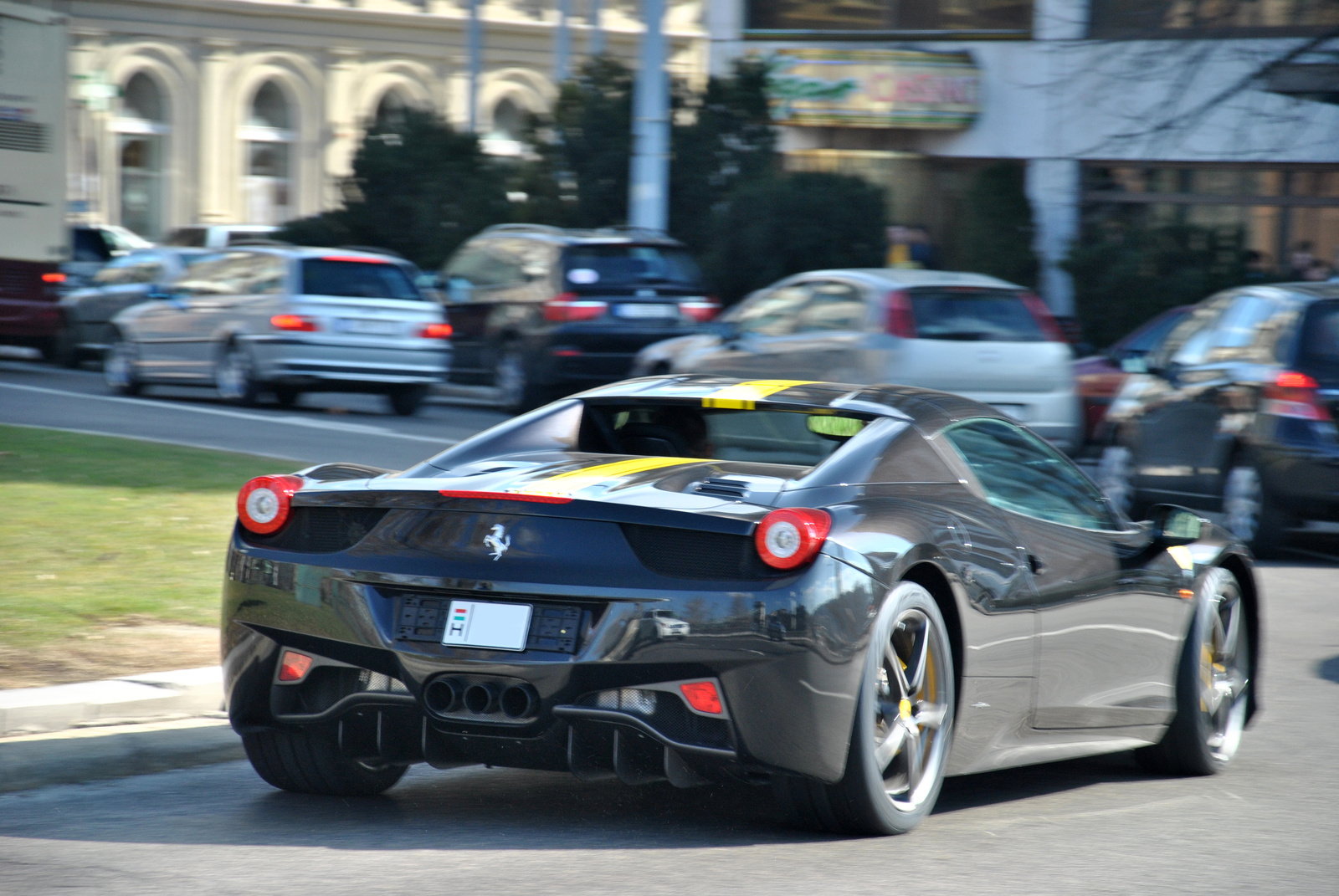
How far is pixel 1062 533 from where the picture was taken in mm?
5852

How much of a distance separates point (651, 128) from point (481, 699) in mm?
17337

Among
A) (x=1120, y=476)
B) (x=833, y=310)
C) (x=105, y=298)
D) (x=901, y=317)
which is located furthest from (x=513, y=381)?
(x=1120, y=476)

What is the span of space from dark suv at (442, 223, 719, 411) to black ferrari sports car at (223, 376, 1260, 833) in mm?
12632

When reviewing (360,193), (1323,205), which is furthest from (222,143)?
(1323,205)

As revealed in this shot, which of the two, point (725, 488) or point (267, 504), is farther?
point (267, 504)

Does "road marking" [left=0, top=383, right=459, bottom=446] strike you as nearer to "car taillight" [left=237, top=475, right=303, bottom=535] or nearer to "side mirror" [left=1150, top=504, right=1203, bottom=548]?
"side mirror" [left=1150, top=504, right=1203, bottom=548]

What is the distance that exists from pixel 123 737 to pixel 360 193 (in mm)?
27027

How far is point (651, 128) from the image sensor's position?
70.9 feet

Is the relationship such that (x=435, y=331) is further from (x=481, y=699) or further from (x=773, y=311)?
(x=481, y=699)

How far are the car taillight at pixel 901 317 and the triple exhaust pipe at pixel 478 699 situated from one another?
406 inches

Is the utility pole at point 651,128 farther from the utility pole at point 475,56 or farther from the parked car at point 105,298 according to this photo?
the utility pole at point 475,56

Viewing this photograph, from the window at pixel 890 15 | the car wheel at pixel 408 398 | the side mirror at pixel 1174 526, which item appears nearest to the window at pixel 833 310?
the car wheel at pixel 408 398

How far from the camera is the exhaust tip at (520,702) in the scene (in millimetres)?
4742

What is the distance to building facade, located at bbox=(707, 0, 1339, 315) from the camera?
2592 centimetres
